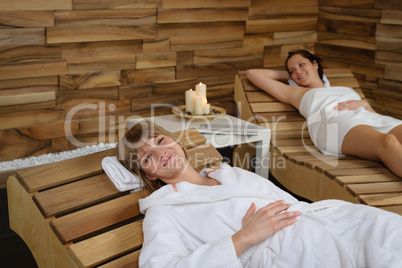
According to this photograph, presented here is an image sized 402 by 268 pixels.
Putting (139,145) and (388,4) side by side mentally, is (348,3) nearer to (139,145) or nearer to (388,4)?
(388,4)

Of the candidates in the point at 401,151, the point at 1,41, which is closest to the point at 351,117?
the point at 401,151

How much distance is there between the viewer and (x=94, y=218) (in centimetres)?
172

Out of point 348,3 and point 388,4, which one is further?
point 348,3

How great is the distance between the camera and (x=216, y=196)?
64.0 inches

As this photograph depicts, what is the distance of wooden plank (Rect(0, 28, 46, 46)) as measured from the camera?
310 cm

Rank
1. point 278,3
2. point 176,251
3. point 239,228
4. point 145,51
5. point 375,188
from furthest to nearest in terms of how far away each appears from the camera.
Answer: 1. point 278,3
2. point 145,51
3. point 375,188
4. point 239,228
5. point 176,251

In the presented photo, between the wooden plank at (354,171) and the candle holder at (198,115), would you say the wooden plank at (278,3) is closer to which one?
the candle holder at (198,115)

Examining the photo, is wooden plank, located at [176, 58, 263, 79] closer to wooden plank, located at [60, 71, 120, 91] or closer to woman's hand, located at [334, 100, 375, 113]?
wooden plank, located at [60, 71, 120, 91]

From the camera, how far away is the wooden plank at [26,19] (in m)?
3.07

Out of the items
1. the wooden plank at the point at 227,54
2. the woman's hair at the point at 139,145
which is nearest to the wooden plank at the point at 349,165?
the woman's hair at the point at 139,145

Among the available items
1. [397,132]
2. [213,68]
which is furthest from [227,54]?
[397,132]

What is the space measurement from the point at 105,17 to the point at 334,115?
1700 millimetres

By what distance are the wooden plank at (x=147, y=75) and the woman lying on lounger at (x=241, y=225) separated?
193 cm

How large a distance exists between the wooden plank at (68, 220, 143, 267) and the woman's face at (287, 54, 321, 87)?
183 centimetres
